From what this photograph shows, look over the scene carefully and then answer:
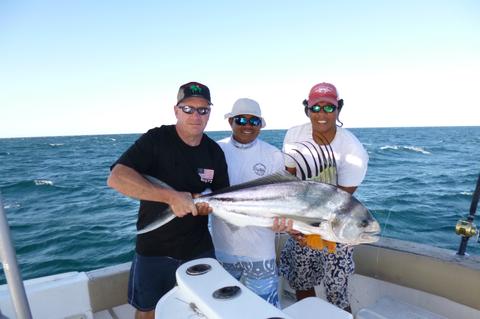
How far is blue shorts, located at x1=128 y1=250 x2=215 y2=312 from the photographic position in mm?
2594

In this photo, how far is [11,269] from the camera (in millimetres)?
1293

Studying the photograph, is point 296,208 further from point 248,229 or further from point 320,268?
point 320,268

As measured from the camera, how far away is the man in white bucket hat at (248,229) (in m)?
2.90

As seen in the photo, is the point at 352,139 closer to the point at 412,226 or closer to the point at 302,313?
the point at 302,313

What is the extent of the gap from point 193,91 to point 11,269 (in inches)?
69.9

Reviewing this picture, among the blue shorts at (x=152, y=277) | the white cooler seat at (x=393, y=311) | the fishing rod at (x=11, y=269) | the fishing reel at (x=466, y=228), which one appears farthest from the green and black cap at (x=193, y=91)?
Answer: the fishing reel at (x=466, y=228)

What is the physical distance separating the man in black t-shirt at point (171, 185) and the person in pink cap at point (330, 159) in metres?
0.97

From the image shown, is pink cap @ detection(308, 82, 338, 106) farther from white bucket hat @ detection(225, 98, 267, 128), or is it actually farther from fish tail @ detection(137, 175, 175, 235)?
fish tail @ detection(137, 175, 175, 235)

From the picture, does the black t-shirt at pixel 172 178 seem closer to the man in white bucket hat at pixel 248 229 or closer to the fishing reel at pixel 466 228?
the man in white bucket hat at pixel 248 229

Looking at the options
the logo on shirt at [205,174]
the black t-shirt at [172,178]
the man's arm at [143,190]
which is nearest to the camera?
the man's arm at [143,190]

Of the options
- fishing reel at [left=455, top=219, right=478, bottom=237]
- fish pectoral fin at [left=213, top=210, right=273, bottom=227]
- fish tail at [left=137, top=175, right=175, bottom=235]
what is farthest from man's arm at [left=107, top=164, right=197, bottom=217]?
fishing reel at [left=455, top=219, right=478, bottom=237]

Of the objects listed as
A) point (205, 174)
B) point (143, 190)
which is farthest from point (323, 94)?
point (143, 190)

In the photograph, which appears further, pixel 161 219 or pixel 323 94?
pixel 323 94

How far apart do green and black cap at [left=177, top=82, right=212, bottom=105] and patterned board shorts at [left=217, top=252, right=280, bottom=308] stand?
4.61 ft
